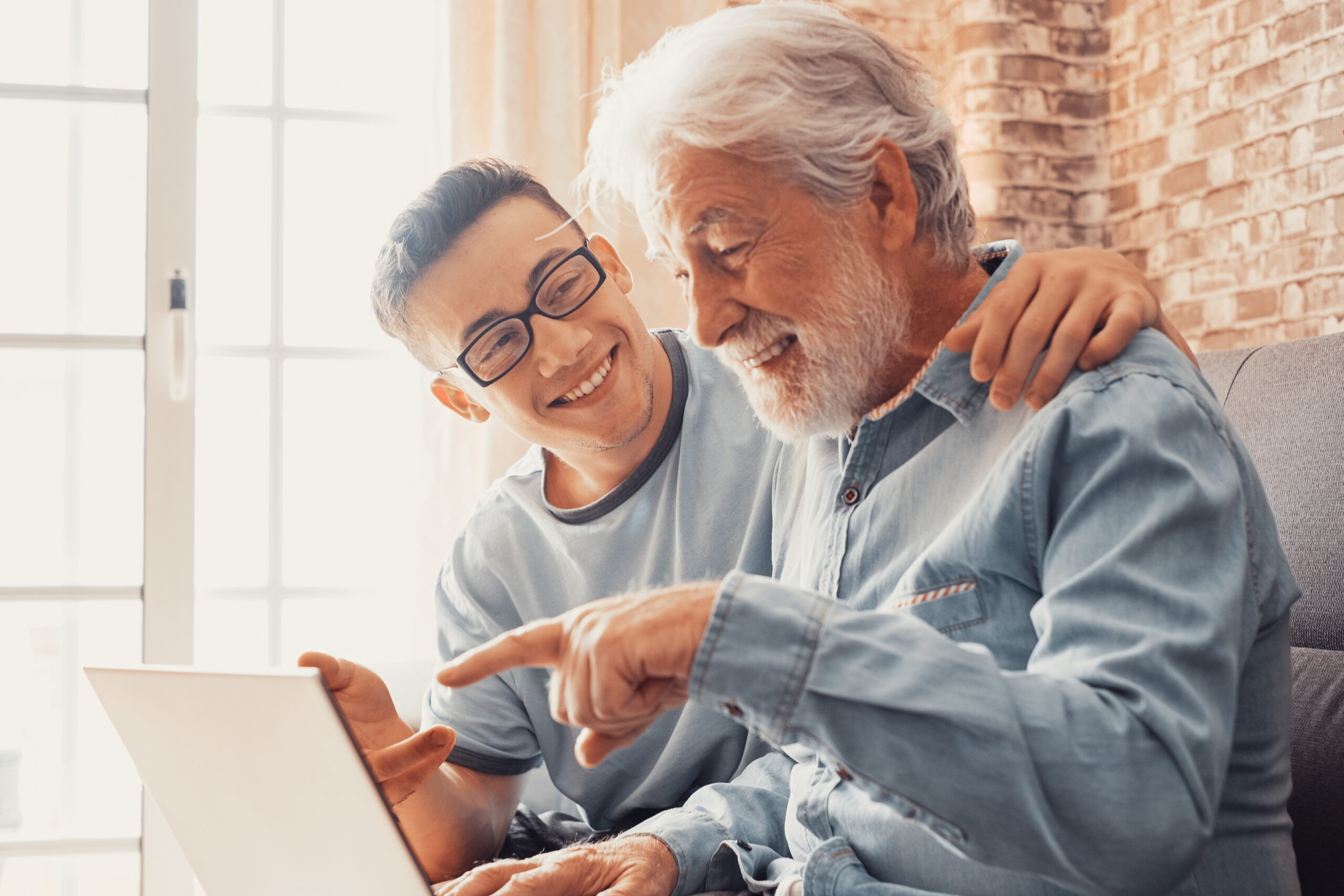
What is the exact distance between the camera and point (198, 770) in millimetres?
888

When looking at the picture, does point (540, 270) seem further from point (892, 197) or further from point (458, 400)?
point (892, 197)

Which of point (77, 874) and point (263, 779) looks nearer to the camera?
point (263, 779)

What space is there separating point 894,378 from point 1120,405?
324 mm

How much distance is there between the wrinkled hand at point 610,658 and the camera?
2.13ft

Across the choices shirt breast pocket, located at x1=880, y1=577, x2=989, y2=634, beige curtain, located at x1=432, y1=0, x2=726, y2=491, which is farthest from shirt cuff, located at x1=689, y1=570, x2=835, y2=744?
beige curtain, located at x1=432, y1=0, x2=726, y2=491

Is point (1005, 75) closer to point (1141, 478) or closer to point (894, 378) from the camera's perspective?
point (894, 378)

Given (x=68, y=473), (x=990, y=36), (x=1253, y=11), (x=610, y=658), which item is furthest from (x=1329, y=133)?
(x=68, y=473)

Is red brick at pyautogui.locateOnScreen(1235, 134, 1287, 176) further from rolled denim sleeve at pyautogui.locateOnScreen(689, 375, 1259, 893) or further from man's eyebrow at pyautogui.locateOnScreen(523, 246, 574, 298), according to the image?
rolled denim sleeve at pyautogui.locateOnScreen(689, 375, 1259, 893)

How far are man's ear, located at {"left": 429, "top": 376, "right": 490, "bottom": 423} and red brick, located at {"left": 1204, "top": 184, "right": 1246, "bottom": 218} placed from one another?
2.11m

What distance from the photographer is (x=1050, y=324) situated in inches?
34.2

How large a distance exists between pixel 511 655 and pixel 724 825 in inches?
25.5

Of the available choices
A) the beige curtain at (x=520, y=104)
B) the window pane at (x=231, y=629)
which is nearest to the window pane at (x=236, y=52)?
the beige curtain at (x=520, y=104)

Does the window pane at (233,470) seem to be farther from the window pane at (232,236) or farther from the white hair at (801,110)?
the white hair at (801,110)

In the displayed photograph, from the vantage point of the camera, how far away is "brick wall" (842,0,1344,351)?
2.55 m
